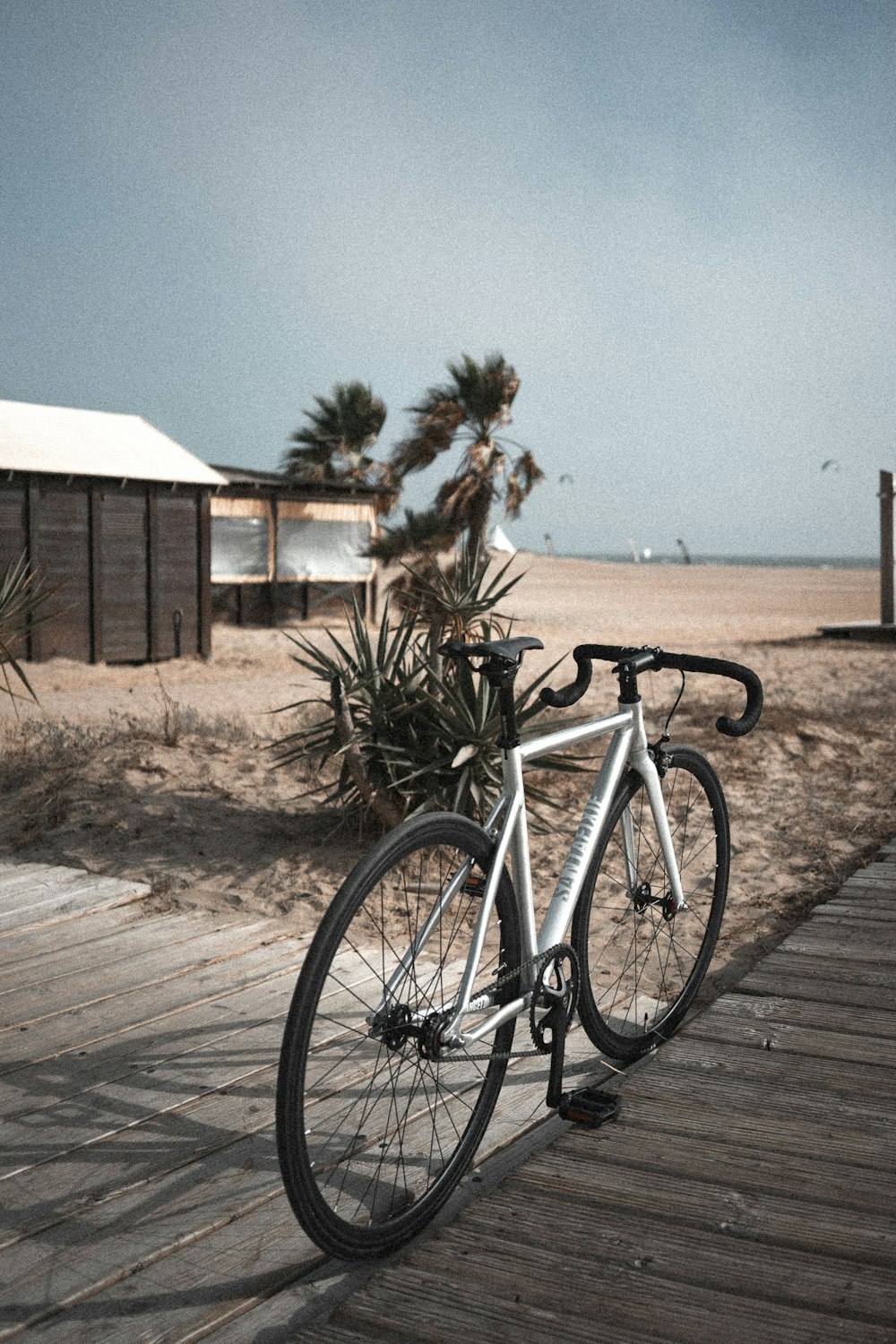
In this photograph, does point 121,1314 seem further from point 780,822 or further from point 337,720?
point 780,822

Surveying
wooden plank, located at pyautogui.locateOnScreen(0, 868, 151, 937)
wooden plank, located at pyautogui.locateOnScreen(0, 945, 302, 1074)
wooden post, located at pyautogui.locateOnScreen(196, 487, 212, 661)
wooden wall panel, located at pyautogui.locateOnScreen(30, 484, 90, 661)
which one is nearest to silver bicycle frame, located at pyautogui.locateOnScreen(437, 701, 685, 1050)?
wooden plank, located at pyautogui.locateOnScreen(0, 945, 302, 1074)

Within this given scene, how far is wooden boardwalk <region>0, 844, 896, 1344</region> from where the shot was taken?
189 cm

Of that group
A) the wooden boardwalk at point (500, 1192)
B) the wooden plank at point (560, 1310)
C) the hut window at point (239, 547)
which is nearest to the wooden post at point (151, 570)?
the hut window at point (239, 547)

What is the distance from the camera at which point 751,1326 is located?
1811mm

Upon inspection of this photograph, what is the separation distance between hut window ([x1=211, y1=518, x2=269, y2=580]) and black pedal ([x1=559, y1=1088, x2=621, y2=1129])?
779 inches

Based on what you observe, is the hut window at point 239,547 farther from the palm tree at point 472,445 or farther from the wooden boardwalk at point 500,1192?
the wooden boardwalk at point 500,1192

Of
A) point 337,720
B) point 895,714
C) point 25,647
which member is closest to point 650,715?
point 895,714

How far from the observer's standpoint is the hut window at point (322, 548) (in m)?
22.7

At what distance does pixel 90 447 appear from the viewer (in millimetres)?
16703

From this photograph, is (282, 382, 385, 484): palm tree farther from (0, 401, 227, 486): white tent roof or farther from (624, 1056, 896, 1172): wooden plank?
(624, 1056, 896, 1172): wooden plank

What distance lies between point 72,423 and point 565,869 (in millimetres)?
16739

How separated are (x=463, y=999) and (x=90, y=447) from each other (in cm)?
1596

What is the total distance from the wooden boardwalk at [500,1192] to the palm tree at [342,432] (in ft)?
112

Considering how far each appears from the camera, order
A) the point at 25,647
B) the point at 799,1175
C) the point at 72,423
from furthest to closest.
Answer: the point at 72,423
the point at 25,647
the point at 799,1175
